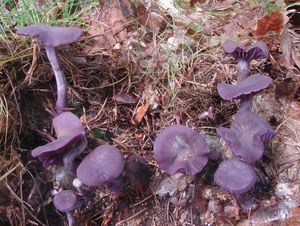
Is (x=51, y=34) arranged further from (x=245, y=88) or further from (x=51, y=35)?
(x=245, y=88)

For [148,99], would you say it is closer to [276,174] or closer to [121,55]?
[121,55]

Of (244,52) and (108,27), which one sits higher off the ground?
(244,52)

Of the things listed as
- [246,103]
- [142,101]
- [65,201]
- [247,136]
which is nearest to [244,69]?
[246,103]

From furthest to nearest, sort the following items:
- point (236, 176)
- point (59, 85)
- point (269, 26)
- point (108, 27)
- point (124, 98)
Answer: point (108, 27) < point (269, 26) < point (124, 98) < point (59, 85) < point (236, 176)

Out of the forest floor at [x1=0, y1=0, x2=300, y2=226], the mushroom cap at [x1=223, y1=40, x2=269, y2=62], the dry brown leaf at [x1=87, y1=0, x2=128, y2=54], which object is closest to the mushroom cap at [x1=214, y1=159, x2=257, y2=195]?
the forest floor at [x1=0, y1=0, x2=300, y2=226]

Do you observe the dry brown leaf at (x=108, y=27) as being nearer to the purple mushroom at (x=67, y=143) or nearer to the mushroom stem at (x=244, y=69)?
the purple mushroom at (x=67, y=143)
